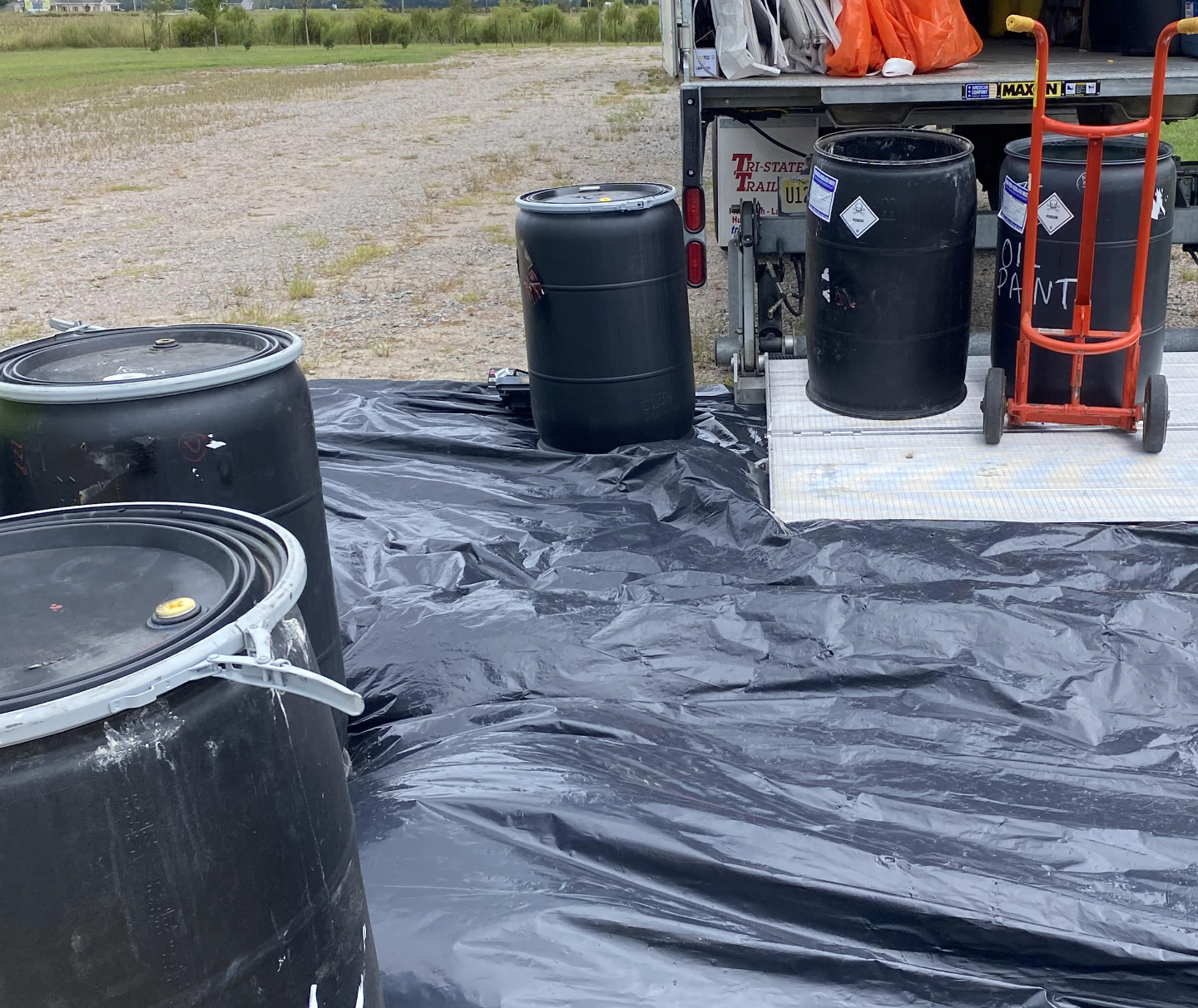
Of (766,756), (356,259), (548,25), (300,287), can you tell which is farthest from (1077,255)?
(548,25)

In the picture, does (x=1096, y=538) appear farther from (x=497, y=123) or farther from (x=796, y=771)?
(x=497, y=123)

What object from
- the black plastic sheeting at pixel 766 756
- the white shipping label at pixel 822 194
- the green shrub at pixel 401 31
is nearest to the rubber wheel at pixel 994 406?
the black plastic sheeting at pixel 766 756

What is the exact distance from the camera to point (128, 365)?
2586mm

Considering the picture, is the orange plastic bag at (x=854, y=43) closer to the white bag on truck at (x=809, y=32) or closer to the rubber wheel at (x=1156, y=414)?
the white bag on truck at (x=809, y=32)

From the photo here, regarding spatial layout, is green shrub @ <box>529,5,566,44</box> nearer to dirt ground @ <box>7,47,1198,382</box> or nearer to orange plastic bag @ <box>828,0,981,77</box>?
dirt ground @ <box>7,47,1198,382</box>

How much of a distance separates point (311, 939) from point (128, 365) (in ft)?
4.88

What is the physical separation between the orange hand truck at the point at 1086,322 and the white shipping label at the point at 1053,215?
0.33 feet

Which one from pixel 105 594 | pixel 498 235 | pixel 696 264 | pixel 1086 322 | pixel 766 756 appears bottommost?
pixel 766 756

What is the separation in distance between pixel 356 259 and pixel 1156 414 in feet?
23.4

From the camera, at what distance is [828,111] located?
4.91 m

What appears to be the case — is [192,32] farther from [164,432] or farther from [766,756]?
[766,756]

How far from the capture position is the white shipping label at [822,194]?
→ 4270mm

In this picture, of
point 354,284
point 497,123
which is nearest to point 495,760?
point 354,284

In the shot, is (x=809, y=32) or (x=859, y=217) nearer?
(x=859, y=217)
